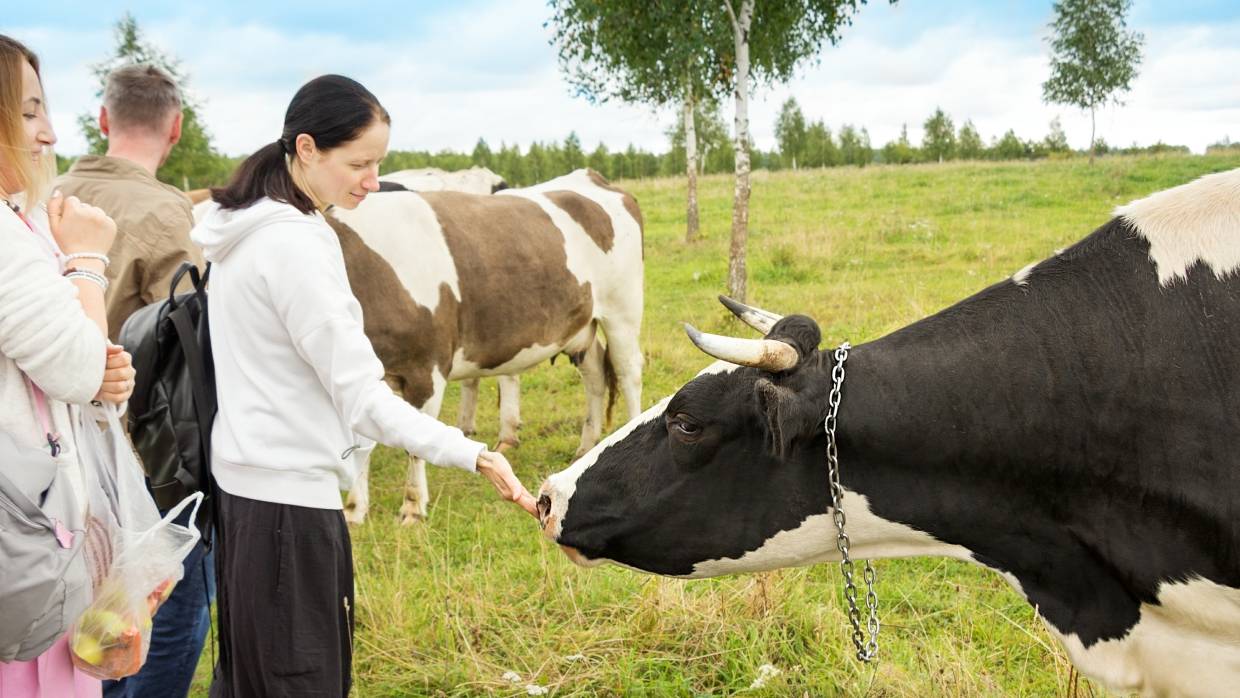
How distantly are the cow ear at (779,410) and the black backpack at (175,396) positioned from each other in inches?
57.7

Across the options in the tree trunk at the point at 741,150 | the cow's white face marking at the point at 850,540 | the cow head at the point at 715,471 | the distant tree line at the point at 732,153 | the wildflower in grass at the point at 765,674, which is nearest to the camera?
the cow head at the point at 715,471

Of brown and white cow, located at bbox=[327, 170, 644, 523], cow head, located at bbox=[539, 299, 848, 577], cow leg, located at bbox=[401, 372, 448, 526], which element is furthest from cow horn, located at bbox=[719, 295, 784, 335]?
cow leg, located at bbox=[401, 372, 448, 526]

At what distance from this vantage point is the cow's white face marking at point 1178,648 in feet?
8.08

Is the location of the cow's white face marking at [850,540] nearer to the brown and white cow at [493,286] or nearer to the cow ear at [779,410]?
the cow ear at [779,410]

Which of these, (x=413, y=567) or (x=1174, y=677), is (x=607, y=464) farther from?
(x=413, y=567)

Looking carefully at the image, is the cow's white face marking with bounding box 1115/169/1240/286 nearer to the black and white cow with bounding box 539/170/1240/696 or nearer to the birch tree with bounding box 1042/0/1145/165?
the black and white cow with bounding box 539/170/1240/696

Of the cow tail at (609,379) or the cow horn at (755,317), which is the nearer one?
the cow horn at (755,317)

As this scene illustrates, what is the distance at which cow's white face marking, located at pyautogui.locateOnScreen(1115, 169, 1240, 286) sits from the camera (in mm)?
2488

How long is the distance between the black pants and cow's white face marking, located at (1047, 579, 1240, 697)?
6.32 ft

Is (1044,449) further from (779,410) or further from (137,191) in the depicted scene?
(137,191)

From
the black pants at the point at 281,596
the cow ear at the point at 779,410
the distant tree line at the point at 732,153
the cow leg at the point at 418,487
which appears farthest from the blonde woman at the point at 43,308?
the distant tree line at the point at 732,153

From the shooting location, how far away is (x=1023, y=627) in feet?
13.0

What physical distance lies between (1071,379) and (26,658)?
2.38 m

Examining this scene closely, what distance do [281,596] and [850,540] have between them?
1.48 m
